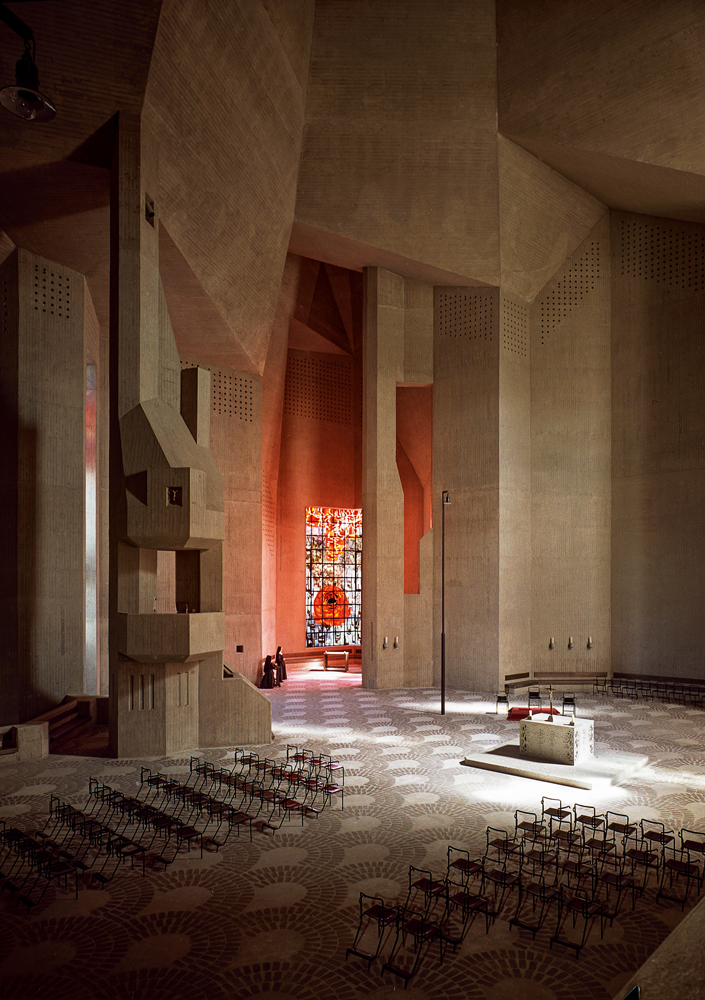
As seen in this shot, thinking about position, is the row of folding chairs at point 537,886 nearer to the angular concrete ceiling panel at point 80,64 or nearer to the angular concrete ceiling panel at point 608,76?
the angular concrete ceiling panel at point 80,64

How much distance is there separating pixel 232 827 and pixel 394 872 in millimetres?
2644

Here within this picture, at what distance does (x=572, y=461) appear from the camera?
22.7m

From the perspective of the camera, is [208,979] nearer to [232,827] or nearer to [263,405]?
[232,827]

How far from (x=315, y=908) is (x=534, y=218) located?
19.1 meters

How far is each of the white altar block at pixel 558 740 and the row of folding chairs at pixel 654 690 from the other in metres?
7.62

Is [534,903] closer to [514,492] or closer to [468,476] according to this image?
[514,492]

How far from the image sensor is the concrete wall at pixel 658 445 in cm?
2091

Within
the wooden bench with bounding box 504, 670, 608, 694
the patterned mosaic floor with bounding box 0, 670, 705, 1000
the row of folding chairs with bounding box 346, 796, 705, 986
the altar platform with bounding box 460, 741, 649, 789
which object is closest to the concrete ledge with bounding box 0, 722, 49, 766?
the patterned mosaic floor with bounding box 0, 670, 705, 1000

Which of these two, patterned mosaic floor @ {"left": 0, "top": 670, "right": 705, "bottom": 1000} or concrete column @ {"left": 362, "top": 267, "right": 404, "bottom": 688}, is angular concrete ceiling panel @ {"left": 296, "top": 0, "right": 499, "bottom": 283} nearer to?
concrete column @ {"left": 362, "top": 267, "right": 404, "bottom": 688}

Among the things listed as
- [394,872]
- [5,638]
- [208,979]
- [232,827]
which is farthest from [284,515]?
[208,979]

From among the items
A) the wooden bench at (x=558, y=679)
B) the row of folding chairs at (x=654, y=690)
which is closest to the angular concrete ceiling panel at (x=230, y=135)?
the wooden bench at (x=558, y=679)

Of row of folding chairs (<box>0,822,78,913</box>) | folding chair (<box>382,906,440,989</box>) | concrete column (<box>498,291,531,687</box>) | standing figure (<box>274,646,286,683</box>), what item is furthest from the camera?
standing figure (<box>274,646,286,683</box>)

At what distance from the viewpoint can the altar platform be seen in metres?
12.4

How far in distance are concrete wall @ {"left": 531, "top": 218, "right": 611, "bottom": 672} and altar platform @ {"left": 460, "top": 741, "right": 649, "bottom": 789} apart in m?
8.50
